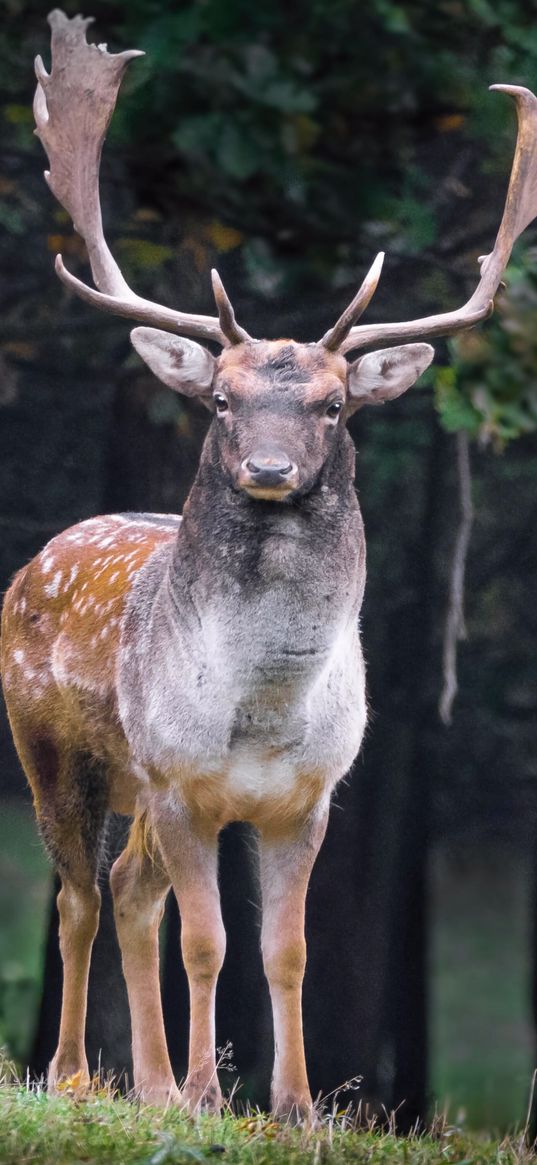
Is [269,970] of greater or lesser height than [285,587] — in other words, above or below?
below

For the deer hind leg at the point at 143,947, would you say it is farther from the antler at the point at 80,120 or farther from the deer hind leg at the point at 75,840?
the antler at the point at 80,120

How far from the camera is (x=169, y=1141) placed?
15.4 feet

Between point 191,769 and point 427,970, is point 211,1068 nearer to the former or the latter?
point 191,769

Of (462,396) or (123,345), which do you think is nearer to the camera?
(462,396)

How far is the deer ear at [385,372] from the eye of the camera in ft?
19.2

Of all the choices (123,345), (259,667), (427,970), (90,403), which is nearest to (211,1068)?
(259,667)

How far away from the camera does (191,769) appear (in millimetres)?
5711

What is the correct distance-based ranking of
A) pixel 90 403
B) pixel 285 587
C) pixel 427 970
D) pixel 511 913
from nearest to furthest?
pixel 285 587 → pixel 90 403 → pixel 427 970 → pixel 511 913

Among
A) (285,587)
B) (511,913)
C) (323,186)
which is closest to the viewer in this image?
(285,587)

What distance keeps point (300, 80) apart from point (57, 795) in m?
2.88

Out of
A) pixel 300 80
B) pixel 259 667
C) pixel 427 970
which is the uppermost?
pixel 300 80

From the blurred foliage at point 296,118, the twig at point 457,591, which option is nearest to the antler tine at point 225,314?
the blurred foliage at point 296,118

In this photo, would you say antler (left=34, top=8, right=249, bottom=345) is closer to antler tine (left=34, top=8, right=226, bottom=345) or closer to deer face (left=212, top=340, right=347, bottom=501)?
antler tine (left=34, top=8, right=226, bottom=345)

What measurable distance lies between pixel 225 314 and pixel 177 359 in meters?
0.36
